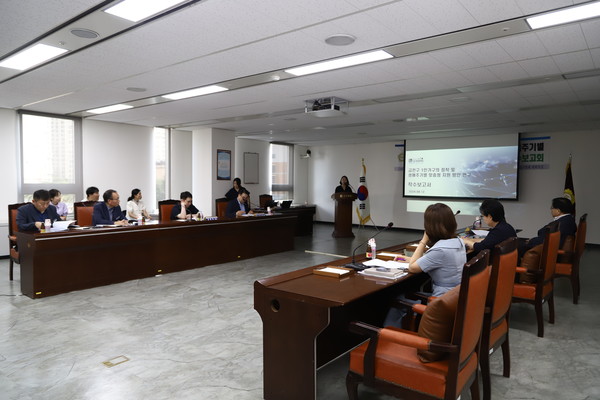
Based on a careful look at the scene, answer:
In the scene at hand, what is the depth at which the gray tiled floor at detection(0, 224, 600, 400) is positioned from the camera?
2652 mm

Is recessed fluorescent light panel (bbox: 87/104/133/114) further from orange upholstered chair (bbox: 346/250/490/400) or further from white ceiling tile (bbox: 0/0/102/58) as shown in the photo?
orange upholstered chair (bbox: 346/250/490/400)

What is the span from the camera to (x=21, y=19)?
319 cm

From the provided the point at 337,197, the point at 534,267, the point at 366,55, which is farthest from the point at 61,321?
the point at 337,197

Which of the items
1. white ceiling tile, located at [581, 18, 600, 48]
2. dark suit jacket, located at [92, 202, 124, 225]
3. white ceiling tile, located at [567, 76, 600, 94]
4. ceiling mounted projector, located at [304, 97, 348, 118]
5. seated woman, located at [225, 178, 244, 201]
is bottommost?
dark suit jacket, located at [92, 202, 124, 225]

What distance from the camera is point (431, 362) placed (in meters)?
1.94

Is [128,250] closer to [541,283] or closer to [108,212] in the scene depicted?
[108,212]

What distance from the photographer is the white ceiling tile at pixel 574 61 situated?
3920mm

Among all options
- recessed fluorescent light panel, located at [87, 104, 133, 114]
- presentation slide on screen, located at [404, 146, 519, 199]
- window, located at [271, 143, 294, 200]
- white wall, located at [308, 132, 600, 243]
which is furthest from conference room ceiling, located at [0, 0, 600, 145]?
window, located at [271, 143, 294, 200]

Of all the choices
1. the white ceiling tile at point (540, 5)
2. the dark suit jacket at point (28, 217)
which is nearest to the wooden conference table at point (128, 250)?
the dark suit jacket at point (28, 217)

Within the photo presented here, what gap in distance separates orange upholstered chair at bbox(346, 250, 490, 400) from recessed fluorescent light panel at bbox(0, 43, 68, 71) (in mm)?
3999

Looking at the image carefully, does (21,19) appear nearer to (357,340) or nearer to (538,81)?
(357,340)

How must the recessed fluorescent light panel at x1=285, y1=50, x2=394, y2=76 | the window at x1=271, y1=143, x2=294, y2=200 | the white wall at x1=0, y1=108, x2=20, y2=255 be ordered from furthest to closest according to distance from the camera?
the window at x1=271, y1=143, x2=294, y2=200 < the white wall at x1=0, y1=108, x2=20, y2=255 < the recessed fluorescent light panel at x1=285, y1=50, x2=394, y2=76

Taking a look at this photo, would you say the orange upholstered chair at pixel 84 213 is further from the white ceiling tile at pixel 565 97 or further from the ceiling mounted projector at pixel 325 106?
the white ceiling tile at pixel 565 97

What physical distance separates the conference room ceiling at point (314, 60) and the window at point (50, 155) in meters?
0.37
